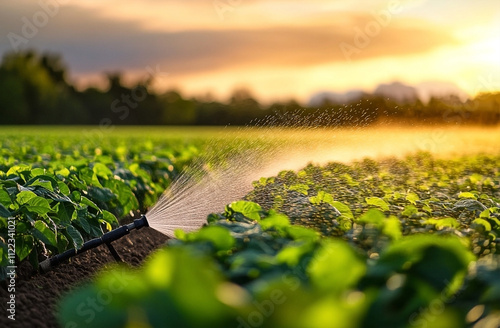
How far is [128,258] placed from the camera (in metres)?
5.69

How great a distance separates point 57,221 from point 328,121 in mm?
2946

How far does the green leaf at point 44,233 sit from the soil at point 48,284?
438mm

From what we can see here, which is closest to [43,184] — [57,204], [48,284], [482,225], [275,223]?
[57,204]

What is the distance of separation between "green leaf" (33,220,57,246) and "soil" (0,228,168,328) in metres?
0.44

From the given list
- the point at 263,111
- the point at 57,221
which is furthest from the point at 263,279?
the point at 263,111

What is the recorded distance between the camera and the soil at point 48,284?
3.76m

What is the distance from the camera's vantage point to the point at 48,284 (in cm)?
438

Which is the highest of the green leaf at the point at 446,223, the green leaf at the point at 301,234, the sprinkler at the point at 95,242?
the green leaf at the point at 301,234

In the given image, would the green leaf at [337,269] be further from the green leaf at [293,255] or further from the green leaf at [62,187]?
the green leaf at [62,187]

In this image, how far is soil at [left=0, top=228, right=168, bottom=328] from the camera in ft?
12.3

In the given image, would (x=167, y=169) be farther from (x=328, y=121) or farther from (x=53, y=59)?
(x=53, y=59)

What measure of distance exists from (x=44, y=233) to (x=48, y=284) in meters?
0.59

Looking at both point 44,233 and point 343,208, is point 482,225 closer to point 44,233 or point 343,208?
point 343,208

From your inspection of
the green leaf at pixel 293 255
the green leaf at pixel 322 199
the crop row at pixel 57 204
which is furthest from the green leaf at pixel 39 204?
the green leaf at pixel 293 255
